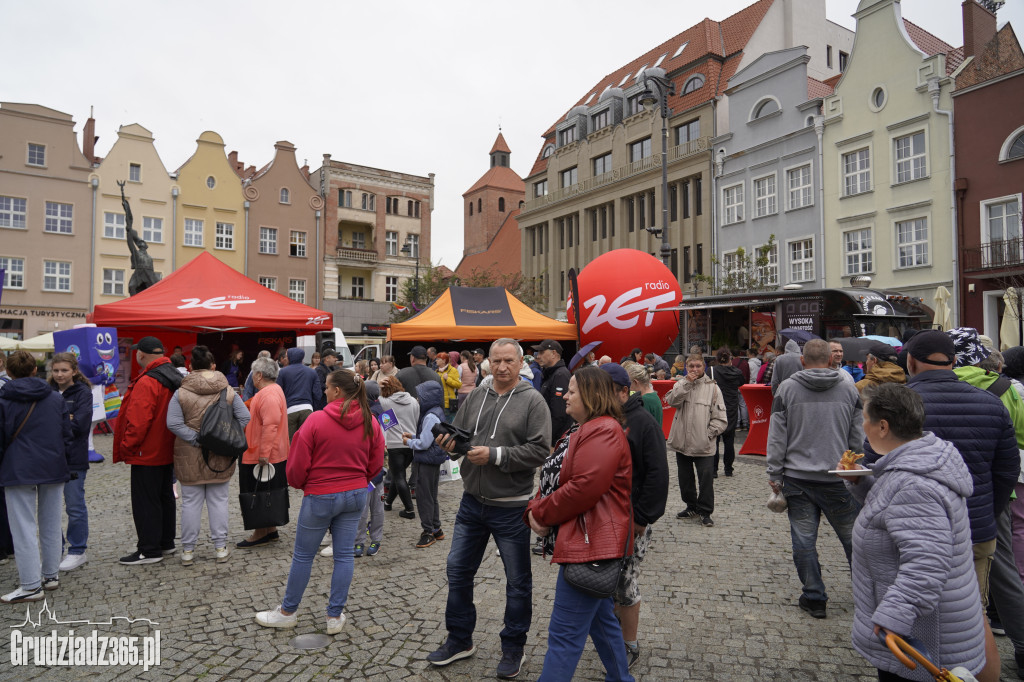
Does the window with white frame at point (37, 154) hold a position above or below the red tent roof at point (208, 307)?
above

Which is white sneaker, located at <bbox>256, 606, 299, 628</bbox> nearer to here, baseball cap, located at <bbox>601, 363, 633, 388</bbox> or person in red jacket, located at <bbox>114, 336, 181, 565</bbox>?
person in red jacket, located at <bbox>114, 336, 181, 565</bbox>

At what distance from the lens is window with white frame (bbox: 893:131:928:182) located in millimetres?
22516

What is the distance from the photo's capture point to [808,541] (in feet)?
15.0

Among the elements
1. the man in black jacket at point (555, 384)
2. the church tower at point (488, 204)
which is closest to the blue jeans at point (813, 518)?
the man in black jacket at point (555, 384)

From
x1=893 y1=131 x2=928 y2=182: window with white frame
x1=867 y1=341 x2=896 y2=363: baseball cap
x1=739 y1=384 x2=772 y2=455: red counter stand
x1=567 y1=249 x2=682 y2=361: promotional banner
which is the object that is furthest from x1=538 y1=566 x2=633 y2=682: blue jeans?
x1=893 y1=131 x2=928 y2=182: window with white frame

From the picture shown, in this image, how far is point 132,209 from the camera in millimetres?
34188

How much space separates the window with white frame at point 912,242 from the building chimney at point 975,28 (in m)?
5.93

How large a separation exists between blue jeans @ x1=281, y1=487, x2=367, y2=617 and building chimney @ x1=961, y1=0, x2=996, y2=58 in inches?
1054

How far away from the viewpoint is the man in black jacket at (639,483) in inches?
142

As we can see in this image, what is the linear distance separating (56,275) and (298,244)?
40.0 feet

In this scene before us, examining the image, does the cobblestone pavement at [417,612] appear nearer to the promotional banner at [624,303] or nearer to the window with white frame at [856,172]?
the promotional banner at [624,303]

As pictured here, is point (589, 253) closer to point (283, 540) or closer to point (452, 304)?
point (452, 304)

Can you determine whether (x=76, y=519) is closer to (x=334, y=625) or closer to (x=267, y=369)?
(x=267, y=369)

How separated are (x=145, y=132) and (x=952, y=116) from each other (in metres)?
36.9
